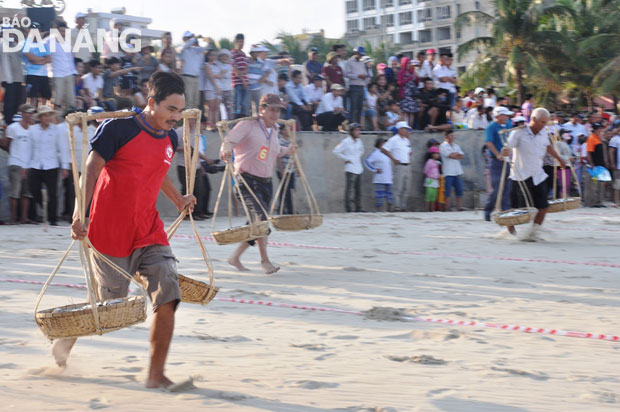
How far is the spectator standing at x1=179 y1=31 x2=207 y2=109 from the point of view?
13766 millimetres

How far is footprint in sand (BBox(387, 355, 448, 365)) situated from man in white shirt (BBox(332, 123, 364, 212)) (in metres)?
11.0

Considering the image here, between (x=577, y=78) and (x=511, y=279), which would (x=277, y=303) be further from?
(x=577, y=78)

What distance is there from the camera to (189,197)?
4.68m

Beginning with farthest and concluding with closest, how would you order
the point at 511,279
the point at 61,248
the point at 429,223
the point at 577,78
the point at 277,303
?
the point at 577,78, the point at 429,223, the point at 61,248, the point at 511,279, the point at 277,303

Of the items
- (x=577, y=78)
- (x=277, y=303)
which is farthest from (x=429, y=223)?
(x=577, y=78)

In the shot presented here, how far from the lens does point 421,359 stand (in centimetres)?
481

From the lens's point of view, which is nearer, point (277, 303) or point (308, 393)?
point (308, 393)

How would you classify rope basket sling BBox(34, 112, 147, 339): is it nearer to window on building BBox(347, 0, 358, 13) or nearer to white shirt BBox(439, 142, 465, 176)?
white shirt BBox(439, 142, 465, 176)

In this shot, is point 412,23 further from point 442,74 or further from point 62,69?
point 62,69

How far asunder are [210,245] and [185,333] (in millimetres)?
5076

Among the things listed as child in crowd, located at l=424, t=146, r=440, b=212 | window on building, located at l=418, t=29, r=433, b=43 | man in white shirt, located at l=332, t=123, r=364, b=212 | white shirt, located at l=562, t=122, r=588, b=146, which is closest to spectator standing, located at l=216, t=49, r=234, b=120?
man in white shirt, located at l=332, t=123, r=364, b=212

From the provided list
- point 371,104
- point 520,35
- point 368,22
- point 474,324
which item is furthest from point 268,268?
point 368,22

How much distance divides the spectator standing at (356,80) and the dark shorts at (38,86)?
20.1 ft

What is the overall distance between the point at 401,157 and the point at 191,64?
478 centimetres
